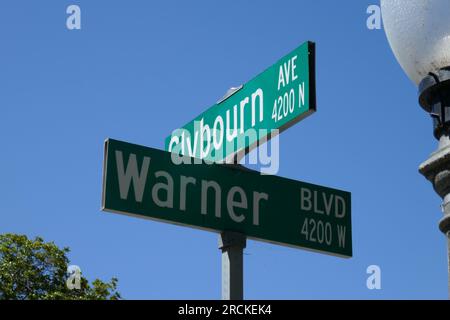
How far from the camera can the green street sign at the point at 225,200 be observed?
20.1 ft

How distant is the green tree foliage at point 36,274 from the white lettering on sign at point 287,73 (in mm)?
11766

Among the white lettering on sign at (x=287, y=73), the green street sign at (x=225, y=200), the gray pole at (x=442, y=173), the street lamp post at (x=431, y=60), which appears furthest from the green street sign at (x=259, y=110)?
the gray pole at (x=442, y=173)

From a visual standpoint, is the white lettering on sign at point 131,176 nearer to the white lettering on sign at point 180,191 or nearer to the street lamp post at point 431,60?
the white lettering on sign at point 180,191

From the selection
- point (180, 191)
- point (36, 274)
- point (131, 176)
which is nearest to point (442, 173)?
point (180, 191)

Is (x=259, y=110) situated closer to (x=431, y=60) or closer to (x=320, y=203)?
(x=320, y=203)

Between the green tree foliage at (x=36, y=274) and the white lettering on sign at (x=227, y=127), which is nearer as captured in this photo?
the white lettering on sign at (x=227, y=127)

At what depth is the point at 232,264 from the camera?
6.14 meters

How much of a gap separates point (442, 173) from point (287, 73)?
47.3 inches

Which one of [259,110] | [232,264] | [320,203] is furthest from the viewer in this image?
[320,203]

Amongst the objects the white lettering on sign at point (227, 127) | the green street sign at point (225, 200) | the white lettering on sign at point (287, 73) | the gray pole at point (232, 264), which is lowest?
the gray pole at point (232, 264)

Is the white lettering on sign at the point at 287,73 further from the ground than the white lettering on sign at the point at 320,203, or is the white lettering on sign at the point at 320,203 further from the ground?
the white lettering on sign at the point at 287,73

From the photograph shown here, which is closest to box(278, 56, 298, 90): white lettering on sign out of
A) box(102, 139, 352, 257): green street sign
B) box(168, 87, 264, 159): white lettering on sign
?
box(168, 87, 264, 159): white lettering on sign

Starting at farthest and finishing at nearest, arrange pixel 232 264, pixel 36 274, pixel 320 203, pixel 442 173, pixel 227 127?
pixel 36 274 < pixel 320 203 < pixel 227 127 < pixel 442 173 < pixel 232 264
